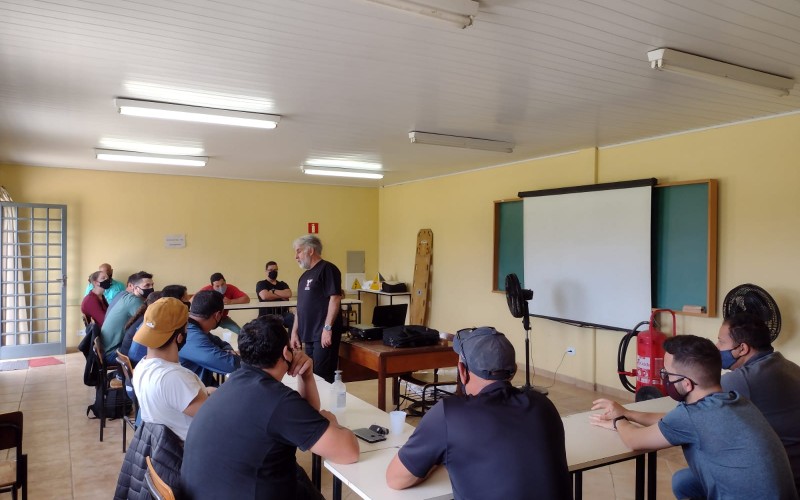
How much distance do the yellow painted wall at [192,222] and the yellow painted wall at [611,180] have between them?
3.53 ft

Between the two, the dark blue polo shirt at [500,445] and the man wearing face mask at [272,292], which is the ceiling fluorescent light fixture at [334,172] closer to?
the man wearing face mask at [272,292]

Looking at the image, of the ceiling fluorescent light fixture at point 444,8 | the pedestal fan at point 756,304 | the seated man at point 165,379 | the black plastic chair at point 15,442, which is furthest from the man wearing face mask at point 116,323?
the pedestal fan at point 756,304

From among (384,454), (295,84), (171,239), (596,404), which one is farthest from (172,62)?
(171,239)

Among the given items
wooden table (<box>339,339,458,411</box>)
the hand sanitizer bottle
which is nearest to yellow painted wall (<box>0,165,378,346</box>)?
wooden table (<box>339,339,458,411</box>)

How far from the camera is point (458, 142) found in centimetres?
570

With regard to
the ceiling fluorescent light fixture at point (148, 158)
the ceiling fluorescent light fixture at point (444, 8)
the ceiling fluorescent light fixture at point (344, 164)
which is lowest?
the ceiling fluorescent light fixture at point (444, 8)

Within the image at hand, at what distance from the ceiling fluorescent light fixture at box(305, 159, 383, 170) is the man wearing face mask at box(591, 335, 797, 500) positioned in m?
5.82

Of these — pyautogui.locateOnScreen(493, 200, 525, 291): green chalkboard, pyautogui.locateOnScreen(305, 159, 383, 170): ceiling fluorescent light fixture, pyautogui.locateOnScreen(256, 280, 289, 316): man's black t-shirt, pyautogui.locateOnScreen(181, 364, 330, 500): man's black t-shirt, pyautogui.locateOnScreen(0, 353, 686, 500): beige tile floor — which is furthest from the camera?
pyautogui.locateOnScreen(256, 280, 289, 316): man's black t-shirt

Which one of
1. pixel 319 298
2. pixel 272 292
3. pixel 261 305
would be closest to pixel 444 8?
pixel 319 298

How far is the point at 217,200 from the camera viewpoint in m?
9.13

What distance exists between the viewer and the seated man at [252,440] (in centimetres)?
177

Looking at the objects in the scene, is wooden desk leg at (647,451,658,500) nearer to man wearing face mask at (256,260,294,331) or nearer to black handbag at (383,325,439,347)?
black handbag at (383,325,439,347)

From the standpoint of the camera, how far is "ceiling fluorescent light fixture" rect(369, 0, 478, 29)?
2399mm

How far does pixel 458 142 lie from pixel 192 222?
16.9ft
